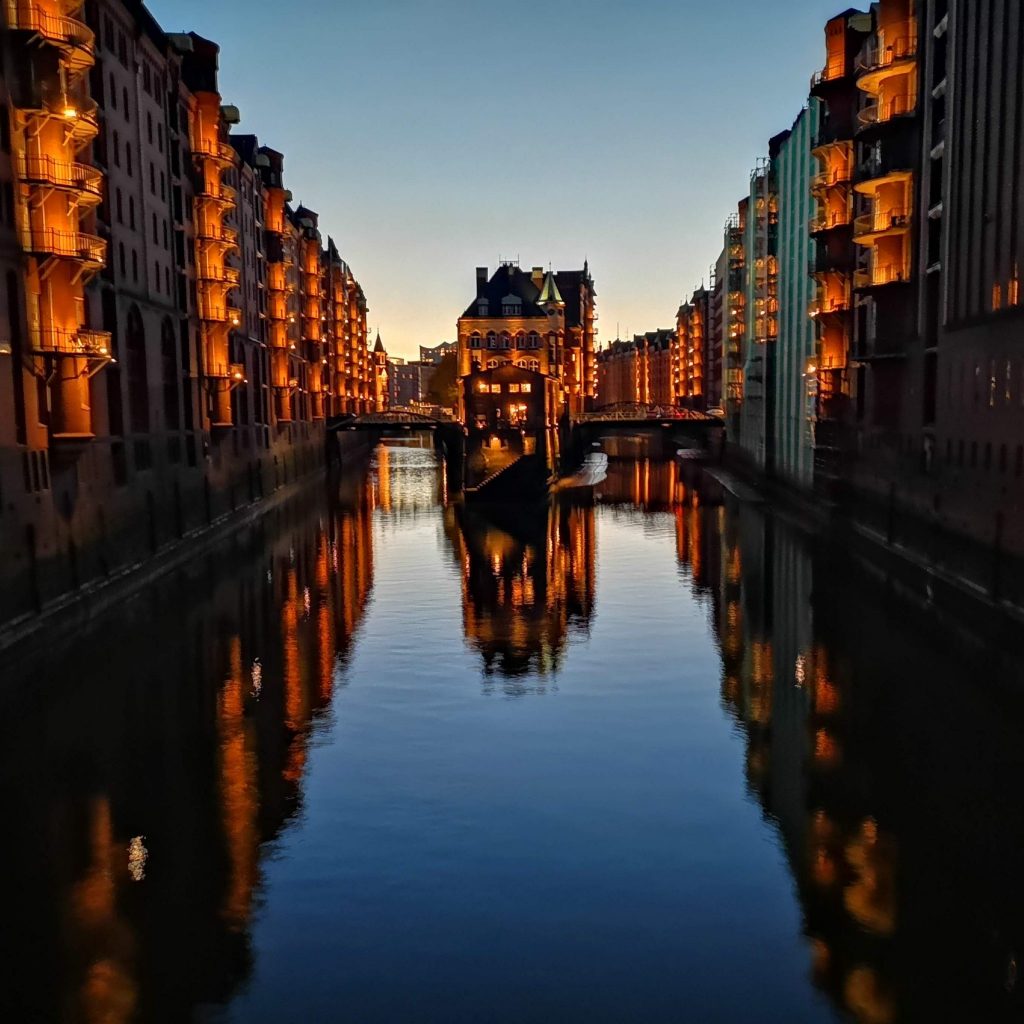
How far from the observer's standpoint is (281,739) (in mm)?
26766

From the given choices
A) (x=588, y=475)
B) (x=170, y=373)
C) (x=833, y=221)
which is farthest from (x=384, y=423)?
(x=833, y=221)

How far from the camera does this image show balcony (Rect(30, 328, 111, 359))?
36406mm

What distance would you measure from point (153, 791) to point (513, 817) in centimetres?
833

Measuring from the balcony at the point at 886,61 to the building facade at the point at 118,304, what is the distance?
3718 centimetres

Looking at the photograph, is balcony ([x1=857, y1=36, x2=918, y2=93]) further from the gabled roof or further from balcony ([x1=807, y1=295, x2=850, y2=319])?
the gabled roof

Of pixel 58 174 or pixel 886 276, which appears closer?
pixel 58 174

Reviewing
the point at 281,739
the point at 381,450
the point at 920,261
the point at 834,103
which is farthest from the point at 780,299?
the point at 381,450

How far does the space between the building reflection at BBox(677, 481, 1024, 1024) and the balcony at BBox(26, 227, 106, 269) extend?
2763 centimetres

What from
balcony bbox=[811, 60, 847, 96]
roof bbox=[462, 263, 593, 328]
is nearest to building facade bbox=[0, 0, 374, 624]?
balcony bbox=[811, 60, 847, 96]

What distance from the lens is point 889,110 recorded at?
170 ft

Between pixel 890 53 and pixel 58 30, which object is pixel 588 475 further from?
pixel 58 30

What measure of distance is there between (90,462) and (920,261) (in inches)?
1565

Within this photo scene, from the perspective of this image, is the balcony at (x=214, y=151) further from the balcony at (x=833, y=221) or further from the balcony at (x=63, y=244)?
the balcony at (x=833, y=221)

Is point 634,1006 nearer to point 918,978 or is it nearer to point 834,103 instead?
point 918,978
